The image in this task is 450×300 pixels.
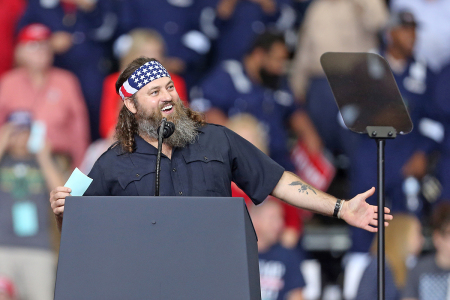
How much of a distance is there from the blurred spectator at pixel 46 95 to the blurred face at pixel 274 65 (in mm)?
1581

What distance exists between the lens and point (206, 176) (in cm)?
236

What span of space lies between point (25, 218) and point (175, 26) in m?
2.05

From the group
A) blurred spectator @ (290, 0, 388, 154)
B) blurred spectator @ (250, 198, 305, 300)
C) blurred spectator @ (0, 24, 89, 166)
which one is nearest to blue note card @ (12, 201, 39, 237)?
blurred spectator @ (0, 24, 89, 166)

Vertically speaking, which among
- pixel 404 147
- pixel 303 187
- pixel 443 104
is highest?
pixel 303 187

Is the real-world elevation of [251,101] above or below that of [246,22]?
below

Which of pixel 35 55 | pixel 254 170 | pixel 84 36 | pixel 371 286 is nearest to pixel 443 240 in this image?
pixel 371 286

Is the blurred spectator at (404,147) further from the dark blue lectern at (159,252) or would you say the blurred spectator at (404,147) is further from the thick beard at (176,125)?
the dark blue lectern at (159,252)

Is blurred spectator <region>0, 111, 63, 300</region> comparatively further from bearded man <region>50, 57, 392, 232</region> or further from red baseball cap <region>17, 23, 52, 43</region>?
bearded man <region>50, 57, 392, 232</region>

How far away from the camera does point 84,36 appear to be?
547 centimetres

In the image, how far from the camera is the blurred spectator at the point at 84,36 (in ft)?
17.7

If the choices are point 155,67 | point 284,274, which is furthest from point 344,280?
point 155,67

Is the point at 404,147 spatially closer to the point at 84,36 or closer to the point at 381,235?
the point at 84,36

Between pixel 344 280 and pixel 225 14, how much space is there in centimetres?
249

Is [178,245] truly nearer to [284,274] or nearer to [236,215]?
[236,215]
